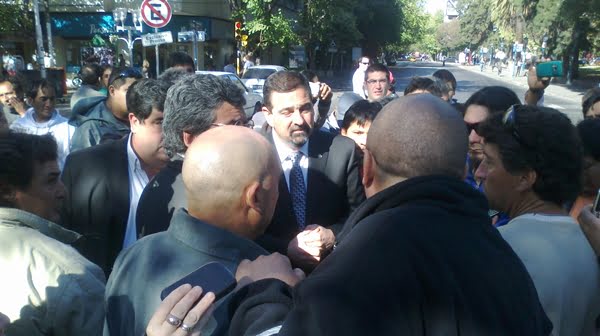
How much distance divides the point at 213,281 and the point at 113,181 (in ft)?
6.45

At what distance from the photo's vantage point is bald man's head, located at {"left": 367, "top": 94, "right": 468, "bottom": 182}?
155 centimetres

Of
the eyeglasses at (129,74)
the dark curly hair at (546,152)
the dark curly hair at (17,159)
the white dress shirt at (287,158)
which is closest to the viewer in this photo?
the dark curly hair at (546,152)

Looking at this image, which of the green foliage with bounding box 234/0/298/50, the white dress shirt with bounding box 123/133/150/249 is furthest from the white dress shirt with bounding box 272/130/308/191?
the green foliage with bounding box 234/0/298/50

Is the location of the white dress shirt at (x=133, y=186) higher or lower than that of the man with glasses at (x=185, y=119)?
lower

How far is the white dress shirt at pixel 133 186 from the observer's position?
313cm

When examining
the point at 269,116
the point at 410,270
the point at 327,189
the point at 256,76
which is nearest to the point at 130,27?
the point at 256,76

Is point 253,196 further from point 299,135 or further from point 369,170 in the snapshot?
point 299,135

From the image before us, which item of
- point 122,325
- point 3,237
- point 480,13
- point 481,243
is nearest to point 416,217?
point 481,243

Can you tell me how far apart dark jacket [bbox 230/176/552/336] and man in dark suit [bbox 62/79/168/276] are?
1.88 m

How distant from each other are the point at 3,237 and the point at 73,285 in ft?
0.96

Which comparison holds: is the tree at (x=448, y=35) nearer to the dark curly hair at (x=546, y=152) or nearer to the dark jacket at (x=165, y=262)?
the dark curly hair at (x=546, y=152)

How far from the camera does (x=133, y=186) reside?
10.6 feet

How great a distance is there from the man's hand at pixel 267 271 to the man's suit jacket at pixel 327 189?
1.62 m

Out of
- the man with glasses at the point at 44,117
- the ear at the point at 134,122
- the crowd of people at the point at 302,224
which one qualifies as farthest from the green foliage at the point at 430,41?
the crowd of people at the point at 302,224
